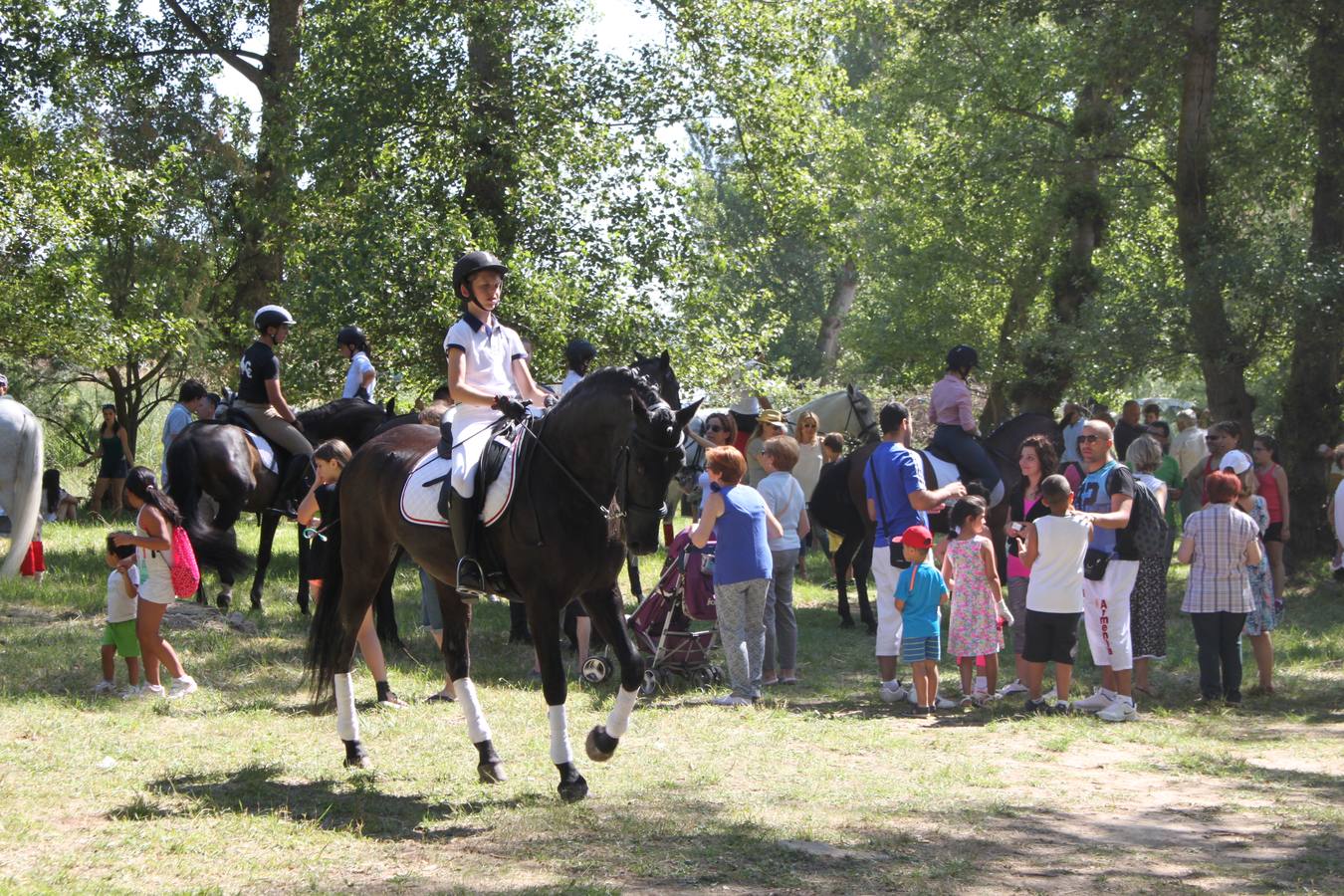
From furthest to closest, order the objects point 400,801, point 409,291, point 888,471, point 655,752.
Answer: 1. point 409,291
2. point 888,471
3. point 655,752
4. point 400,801

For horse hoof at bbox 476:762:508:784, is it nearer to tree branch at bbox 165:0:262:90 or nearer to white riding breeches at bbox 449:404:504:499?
white riding breeches at bbox 449:404:504:499

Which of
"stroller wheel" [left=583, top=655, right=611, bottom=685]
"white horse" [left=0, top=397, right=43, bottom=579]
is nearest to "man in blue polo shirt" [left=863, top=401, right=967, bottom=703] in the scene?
"stroller wheel" [left=583, top=655, right=611, bottom=685]

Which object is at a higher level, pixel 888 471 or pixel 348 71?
pixel 348 71

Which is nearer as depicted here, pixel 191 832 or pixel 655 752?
pixel 191 832

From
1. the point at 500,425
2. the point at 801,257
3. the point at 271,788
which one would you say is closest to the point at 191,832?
the point at 271,788

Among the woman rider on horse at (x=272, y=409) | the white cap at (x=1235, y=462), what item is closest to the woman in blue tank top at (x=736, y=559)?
the white cap at (x=1235, y=462)

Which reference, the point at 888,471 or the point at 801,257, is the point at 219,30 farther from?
the point at 801,257

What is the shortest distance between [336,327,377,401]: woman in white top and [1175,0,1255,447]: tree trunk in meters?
10.1

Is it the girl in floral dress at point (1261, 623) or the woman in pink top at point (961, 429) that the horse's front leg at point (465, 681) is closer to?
the girl in floral dress at point (1261, 623)

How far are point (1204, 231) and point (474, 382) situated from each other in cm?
1268

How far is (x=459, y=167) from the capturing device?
18.0 metres

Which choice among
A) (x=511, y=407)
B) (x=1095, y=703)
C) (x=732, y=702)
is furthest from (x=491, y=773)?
(x=1095, y=703)

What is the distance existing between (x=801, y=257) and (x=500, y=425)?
48367mm

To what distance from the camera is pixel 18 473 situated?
714 cm
